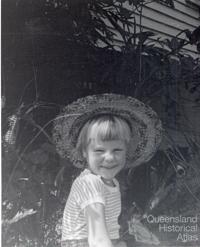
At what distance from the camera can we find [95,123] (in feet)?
10.0

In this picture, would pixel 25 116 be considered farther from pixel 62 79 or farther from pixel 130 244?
pixel 130 244

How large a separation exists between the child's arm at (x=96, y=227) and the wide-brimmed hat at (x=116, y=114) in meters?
0.36

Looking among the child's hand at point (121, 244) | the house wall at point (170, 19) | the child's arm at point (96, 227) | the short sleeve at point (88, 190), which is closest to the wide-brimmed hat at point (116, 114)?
the short sleeve at point (88, 190)

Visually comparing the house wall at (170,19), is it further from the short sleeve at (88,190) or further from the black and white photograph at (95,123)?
the short sleeve at (88,190)

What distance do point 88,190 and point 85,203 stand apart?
0.33ft

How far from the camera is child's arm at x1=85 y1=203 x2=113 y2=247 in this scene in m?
2.98

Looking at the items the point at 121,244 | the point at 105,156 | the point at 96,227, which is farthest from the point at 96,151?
the point at 121,244

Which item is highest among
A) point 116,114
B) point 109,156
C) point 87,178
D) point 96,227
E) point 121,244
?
point 116,114

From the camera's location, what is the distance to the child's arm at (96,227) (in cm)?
298

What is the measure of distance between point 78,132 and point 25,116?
0.42m

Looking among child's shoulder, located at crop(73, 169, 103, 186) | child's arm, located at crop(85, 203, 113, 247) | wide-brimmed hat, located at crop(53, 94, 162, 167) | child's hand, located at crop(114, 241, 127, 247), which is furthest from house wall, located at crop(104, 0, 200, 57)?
child's hand, located at crop(114, 241, 127, 247)

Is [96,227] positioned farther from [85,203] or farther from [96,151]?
[96,151]

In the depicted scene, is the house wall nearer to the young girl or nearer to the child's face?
the young girl

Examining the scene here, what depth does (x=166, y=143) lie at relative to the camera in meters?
3.14
